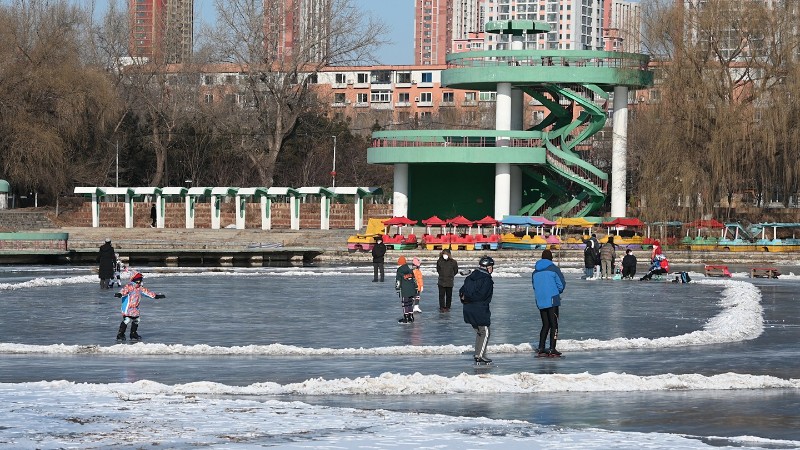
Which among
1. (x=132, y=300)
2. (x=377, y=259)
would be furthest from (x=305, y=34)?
(x=132, y=300)

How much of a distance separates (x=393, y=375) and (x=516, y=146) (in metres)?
56.8

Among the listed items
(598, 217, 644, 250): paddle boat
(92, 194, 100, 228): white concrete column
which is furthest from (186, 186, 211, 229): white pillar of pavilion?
(598, 217, 644, 250): paddle boat

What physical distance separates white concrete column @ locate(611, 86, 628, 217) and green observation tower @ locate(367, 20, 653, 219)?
6 cm

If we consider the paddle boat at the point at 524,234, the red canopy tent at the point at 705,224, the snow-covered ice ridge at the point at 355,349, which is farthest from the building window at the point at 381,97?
the snow-covered ice ridge at the point at 355,349

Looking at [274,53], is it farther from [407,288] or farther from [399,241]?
[407,288]

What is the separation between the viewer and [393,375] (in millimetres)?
18250

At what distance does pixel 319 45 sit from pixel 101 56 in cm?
2309

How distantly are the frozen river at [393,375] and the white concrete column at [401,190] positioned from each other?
141 feet

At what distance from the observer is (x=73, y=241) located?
70.4m

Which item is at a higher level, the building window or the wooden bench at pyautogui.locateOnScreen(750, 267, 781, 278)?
the building window

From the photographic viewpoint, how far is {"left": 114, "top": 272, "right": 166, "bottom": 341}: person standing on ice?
75.8 feet

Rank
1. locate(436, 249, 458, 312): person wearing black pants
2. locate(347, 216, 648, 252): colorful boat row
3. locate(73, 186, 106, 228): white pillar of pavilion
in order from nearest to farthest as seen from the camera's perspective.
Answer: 1. locate(436, 249, 458, 312): person wearing black pants
2. locate(347, 216, 648, 252): colorful boat row
3. locate(73, 186, 106, 228): white pillar of pavilion

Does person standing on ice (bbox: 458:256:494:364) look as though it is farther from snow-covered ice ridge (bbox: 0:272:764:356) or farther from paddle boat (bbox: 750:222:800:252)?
paddle boat (bbox: 750:222:800:252)

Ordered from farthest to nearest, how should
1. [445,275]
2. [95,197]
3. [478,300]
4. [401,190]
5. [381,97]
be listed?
[381,97] < [95,197] < [401,190] < [445,275] < [478,300]
